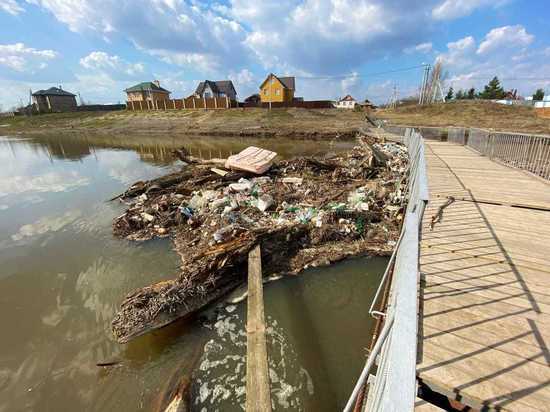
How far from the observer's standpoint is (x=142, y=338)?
12.4 feet

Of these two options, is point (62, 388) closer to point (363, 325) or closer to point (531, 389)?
point (363, 325)

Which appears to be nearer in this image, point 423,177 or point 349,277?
point 423,177

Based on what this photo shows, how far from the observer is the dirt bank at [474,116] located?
77.3 ft

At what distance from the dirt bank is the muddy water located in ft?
87.7

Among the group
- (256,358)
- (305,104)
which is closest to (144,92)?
(305,104)

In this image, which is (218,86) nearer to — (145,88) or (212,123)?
(145,88)

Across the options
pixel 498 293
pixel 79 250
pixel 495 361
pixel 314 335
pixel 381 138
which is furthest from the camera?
pixel 381 138

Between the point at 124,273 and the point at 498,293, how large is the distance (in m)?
6.20

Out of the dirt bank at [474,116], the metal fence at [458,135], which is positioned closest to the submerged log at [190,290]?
the metal fence at [458,135]

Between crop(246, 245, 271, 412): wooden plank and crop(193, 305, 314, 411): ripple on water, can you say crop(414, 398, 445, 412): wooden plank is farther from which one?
crop(193, 305, 314, 411): ripple on water

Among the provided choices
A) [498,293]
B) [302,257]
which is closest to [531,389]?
[498,293]

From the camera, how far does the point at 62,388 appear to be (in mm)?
3186

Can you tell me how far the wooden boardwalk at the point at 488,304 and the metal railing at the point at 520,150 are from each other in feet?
7.33

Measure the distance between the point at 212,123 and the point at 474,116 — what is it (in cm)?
3359
